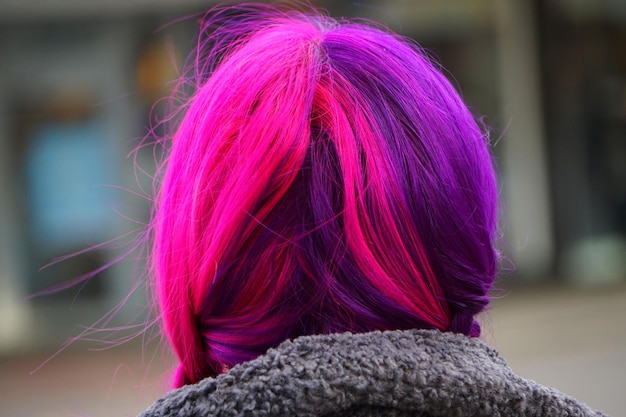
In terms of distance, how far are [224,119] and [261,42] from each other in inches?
6.9

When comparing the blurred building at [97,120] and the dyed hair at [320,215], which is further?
the blurred building at [97,120]

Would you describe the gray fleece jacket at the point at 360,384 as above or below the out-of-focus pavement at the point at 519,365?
above

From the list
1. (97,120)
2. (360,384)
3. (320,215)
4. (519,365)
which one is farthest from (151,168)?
(360,384)

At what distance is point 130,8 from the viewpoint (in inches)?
320

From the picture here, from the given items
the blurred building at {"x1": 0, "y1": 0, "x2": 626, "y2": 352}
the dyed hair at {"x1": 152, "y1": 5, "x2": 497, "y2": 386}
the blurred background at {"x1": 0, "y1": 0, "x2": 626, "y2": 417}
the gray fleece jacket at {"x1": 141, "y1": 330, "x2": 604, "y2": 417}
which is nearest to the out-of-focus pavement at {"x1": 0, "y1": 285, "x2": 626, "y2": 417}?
the blurred background at {"x1": 0, "y1": 0, "x2": 626, "y2": 417}

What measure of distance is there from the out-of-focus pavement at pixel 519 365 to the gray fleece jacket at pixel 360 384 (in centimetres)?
416

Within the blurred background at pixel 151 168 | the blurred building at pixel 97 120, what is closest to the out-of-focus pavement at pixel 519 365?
the blurred background at pixel 151 168

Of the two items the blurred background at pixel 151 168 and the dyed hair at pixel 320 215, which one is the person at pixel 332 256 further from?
the blurred background at pixel 151 168

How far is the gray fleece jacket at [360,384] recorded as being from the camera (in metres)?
0.83

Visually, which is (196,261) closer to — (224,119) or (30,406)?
(224,119)

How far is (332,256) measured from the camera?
Answer: 3.09 ft

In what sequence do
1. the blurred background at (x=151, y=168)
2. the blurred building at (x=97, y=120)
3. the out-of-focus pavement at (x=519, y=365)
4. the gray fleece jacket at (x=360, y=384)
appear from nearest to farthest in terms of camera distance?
the gray fleece jacket at (x=360, y=384) < the out-of-focus pavement at (x=519, y=365) < the blurred background at (x=151, y=168) < the blurred building at (x=97, y=120)

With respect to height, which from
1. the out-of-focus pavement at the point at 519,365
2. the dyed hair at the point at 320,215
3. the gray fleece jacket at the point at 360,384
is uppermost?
the dyed hair at the point at 320,215

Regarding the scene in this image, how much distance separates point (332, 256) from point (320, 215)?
5cm
